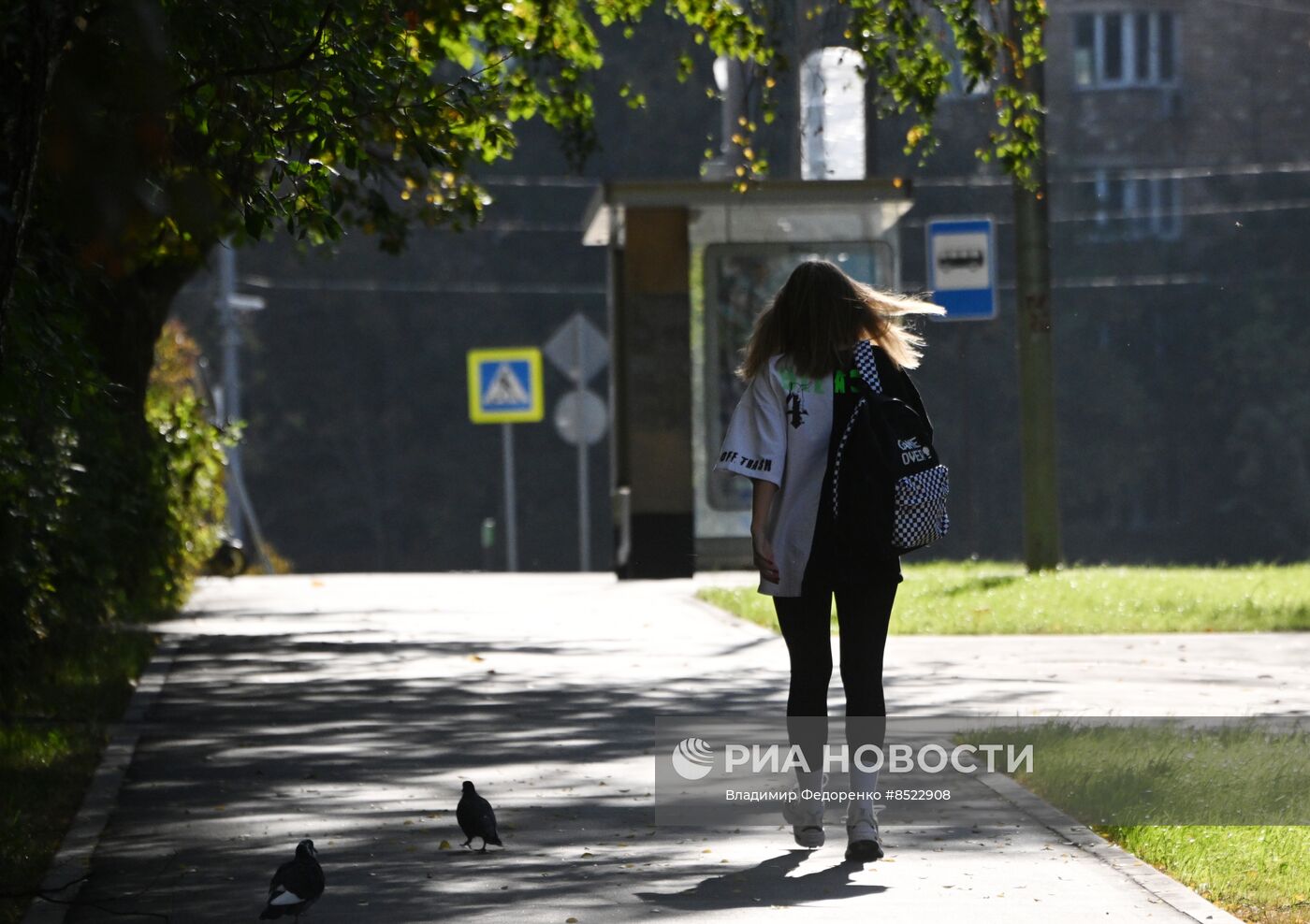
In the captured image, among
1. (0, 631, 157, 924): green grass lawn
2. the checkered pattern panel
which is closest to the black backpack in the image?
Answer: the checkered pattern panel

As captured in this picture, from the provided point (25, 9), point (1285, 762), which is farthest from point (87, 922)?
point (1285, 762)

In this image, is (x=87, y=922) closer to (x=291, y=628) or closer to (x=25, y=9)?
(x=25, y=9)

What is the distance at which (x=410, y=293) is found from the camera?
193 ft

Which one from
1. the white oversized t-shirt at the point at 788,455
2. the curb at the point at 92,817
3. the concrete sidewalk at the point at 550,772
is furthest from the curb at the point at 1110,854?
the curb at the point at 92,817

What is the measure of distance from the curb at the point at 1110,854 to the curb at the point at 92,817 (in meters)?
2.71

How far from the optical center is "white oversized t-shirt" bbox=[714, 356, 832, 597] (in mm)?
6566

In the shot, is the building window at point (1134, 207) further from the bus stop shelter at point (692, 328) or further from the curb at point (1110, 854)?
the curb at point (1110, 854)

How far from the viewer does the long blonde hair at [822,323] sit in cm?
662

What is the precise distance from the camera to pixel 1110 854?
6.44 m

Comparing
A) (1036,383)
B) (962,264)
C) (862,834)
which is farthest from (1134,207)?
(862,834)

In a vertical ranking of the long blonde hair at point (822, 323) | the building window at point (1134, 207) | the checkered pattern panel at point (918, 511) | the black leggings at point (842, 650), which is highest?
the building window at point (1134, 207)

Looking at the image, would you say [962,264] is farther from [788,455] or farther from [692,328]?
[788,455]

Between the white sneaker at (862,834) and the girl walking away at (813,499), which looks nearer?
the white sneaker at (862,834)

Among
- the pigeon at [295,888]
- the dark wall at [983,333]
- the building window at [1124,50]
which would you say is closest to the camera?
the pigeon at [295,888]
